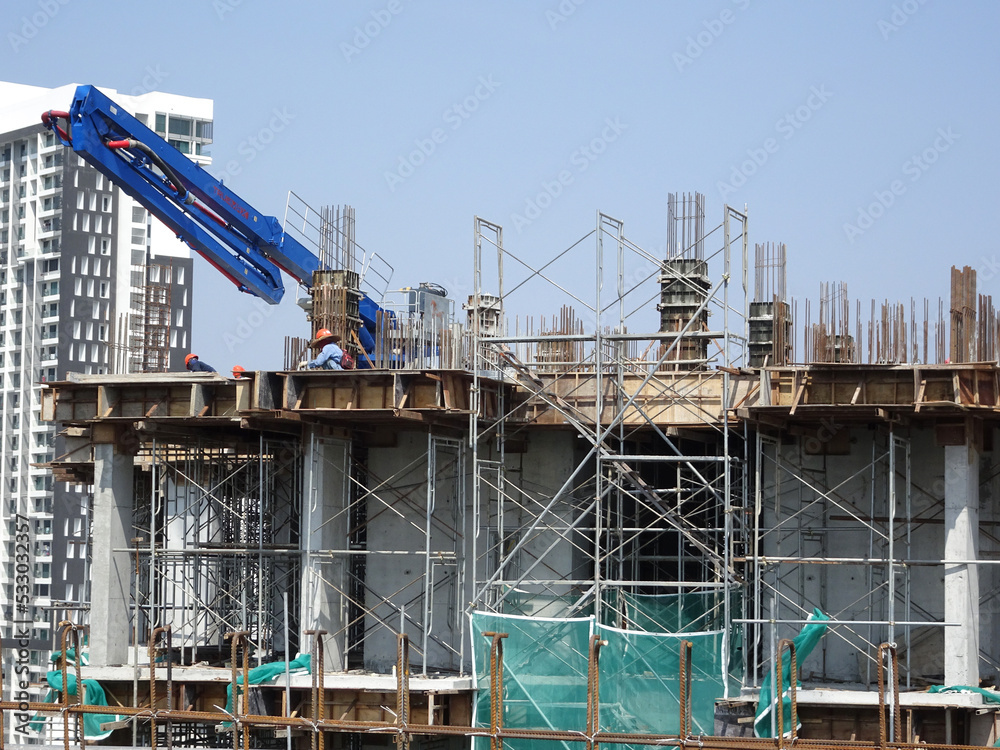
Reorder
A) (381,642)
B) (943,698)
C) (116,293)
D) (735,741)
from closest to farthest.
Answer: (735,741), (943,698), (381,642), (116,293)

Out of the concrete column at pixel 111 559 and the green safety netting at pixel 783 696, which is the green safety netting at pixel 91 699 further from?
the green safety netting at pixel 783 696

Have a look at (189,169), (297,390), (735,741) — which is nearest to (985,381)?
(735,741)

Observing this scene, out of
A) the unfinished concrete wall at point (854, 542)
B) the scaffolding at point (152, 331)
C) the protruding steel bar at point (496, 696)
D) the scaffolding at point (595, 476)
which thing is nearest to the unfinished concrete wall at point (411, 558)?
the scaffolding at point (595, 476)

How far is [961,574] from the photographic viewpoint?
22.9 meters

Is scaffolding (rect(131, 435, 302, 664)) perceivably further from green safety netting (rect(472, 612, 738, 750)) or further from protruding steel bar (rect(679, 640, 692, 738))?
protruding steel bar (rect(679, 640, 692, 738))

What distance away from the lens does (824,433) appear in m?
25.8

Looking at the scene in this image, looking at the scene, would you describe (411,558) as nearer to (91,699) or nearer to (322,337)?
(322,337)

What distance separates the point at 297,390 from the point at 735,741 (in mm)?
10102

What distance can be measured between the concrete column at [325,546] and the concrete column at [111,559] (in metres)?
4.03

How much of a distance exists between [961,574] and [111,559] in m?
15.6

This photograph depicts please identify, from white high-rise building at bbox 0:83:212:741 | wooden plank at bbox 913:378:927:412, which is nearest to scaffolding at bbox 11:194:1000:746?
wooden plank at bbox 913:378:927:412

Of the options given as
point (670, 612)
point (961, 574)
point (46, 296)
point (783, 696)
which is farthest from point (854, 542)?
point (46, 296)

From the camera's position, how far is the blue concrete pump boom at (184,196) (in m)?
29.4

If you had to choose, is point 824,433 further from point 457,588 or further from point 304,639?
point 304,639
